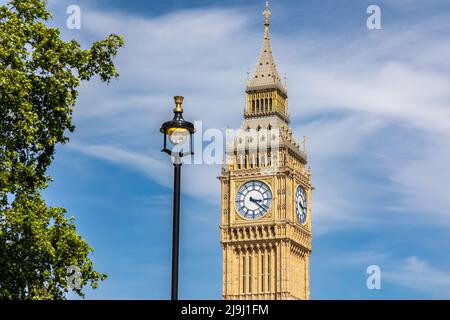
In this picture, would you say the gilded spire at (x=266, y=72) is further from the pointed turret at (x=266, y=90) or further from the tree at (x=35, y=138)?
the tree at (x=35, y=138)

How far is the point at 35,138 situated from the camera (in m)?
38.6

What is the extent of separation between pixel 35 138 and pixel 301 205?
86.6 meters

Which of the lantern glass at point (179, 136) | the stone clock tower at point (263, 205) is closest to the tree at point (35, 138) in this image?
the lantern glass at point (179, 136)

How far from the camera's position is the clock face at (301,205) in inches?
4815

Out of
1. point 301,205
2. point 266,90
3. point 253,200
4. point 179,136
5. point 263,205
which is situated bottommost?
point 179,136

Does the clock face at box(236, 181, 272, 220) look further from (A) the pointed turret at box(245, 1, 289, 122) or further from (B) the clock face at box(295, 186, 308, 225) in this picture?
(A) the pointed turret at box(245, 1, 289, 122)

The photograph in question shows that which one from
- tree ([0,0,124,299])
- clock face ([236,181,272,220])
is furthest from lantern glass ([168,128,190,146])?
clock face ([236,181,272,220])

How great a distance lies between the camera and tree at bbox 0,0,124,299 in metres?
37.2

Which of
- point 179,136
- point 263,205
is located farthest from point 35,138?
point 263,205

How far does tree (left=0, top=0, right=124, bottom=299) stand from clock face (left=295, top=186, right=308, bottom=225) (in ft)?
274

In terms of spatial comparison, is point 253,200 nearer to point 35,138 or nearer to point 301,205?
point 301,205

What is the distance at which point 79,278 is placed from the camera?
38406 millimetres
